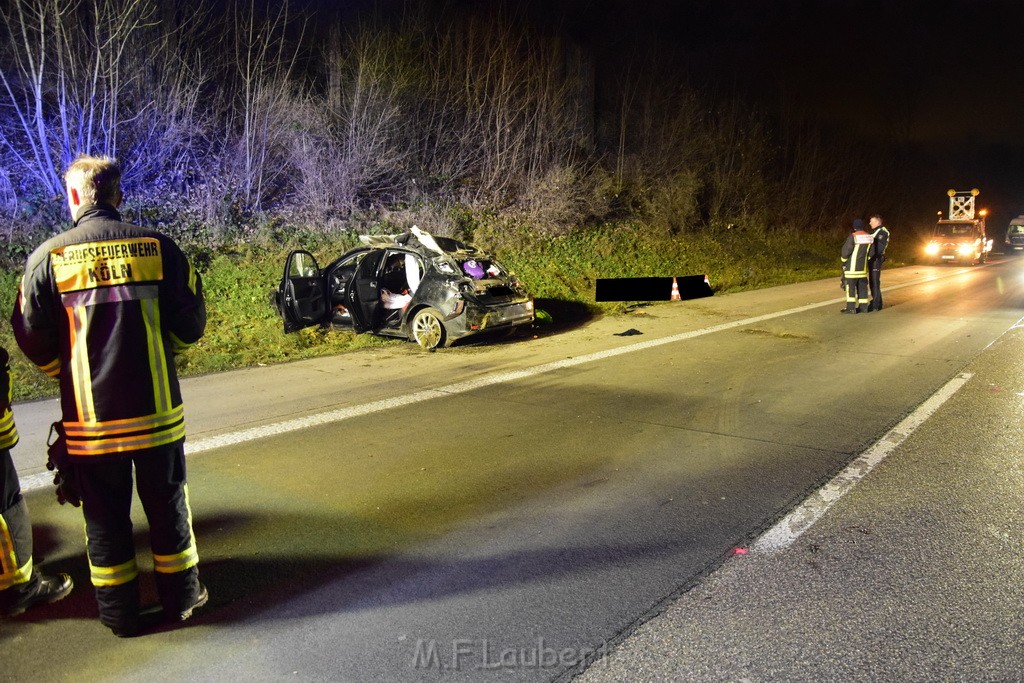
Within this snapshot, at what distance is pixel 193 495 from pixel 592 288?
13.7m

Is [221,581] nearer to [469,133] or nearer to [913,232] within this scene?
[469,133]

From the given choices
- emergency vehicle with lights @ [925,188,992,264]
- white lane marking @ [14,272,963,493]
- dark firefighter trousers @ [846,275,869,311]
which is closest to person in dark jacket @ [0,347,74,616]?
white lane marking @ [14,272,963,493]

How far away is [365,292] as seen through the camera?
35.5 feet

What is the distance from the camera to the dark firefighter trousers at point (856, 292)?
46.1 feet

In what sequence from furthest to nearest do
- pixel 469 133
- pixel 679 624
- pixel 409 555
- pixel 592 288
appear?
pixel 469 133 → pixel 592 288 → pixel 409 555 → pixel 679 624

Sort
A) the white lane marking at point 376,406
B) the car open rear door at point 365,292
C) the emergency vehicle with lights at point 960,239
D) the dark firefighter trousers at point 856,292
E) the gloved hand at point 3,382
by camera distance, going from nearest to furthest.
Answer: the gloved hand at point 3,382 < the white lane marking at point 376,406 < the car open rear door at point 365,292 < the dark firefighter trousers at point 856,292 < the emergency vehicle with lights at point 960,239

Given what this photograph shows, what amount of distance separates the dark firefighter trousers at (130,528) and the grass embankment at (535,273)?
619 centimetres

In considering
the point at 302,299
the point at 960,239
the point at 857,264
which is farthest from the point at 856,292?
the point at 960,239

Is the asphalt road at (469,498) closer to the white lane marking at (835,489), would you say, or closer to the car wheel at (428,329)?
the white lane marking at (835,489)

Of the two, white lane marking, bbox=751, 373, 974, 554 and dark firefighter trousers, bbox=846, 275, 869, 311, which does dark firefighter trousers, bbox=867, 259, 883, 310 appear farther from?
white lane marking, bbox=751, 373, 974, 554

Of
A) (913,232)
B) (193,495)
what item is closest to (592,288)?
(193,495)

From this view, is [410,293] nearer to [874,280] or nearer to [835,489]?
[835,489]

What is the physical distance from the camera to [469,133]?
19.9 metres

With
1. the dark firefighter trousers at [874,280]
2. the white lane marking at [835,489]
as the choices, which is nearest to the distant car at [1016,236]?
the dark firefighter trousers at [874,280]
